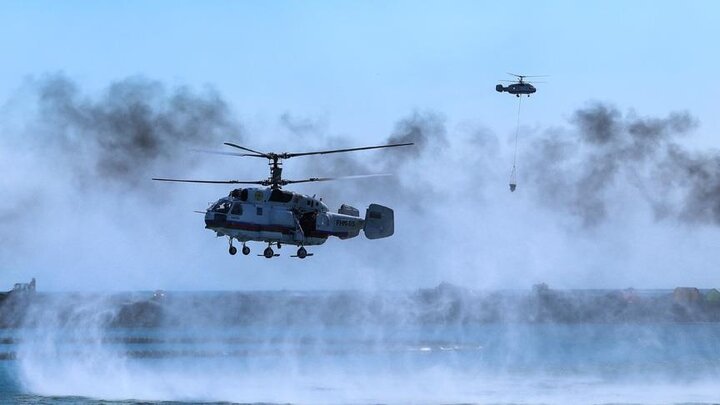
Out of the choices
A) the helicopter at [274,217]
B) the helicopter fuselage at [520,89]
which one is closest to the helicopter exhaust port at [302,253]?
the helicopter at [274,217]

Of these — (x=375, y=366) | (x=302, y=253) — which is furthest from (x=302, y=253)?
(x=375, y=366)

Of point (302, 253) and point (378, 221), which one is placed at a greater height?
point (378, 221)

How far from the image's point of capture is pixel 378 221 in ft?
211

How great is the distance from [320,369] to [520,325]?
85.2 meters

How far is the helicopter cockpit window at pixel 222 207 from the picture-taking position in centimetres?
5850

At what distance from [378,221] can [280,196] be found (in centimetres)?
664

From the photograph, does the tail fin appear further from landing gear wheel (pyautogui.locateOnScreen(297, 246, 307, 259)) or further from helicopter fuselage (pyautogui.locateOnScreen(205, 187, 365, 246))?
landing gear wheel (pyautogui.locateOnScreen(297, 246, 307, 259))

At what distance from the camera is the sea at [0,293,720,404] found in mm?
92750

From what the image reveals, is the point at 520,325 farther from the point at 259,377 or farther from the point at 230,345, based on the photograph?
the point at 259,377

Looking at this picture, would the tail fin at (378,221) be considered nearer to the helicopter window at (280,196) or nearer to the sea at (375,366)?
the helicopter window at (280,196)

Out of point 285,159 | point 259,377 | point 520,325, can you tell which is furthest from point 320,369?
point 520,325

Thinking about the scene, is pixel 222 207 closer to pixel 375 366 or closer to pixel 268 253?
pixel 268 253

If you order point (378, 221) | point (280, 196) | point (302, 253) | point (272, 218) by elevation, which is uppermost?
point (280, 196)

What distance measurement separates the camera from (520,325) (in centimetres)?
19725
